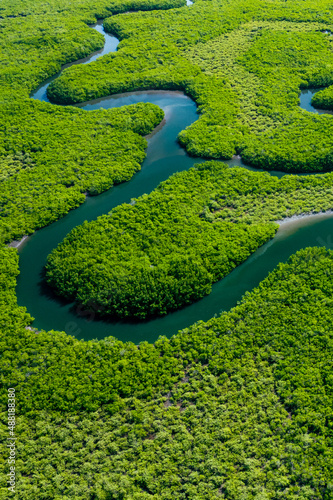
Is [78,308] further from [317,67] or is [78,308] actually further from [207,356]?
[317,67]

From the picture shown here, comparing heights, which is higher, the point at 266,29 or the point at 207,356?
the point at 266,29

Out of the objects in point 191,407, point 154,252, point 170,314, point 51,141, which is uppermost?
point 51,141

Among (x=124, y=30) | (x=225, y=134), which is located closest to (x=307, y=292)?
(x=225, y=134)

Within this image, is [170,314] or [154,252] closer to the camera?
[170,314]

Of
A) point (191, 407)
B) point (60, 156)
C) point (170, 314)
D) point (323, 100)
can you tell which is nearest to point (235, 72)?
point (323, 100)

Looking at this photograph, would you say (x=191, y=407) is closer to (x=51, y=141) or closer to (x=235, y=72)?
(x=51, y=141)

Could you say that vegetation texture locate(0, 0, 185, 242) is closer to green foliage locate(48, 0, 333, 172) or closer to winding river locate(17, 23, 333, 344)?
winding river locate(17, 23, 333, 344)

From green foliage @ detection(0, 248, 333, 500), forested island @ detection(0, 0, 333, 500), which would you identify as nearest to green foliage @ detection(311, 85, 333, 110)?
forested island @ detection(0, 0, 333, 500)
